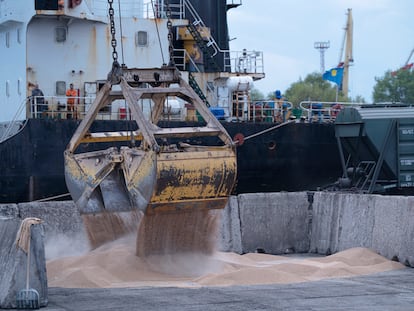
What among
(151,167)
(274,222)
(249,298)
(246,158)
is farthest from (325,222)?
(246,158)

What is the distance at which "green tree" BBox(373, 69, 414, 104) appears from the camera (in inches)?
3311

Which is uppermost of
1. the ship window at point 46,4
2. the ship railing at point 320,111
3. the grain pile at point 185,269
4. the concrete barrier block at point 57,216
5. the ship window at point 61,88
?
the ship window at point 46,4

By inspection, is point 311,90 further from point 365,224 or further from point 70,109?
point 365,224

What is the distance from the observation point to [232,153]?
12.8 meters

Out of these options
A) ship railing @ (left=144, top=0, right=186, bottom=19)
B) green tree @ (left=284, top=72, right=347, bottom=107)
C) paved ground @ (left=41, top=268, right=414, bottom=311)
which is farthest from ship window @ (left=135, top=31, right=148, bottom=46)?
green tree @ (left=284, top=72, right=347, bottom=107)

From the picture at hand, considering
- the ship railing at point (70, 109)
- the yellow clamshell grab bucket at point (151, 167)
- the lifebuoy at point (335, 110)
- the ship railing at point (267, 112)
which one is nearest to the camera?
the yellow clamshell grab bucket at point (151, 167)

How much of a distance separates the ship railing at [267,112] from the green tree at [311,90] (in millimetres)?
55602

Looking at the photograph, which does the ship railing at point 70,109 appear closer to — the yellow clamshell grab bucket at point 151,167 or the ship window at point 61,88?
the ship window at point 61,88

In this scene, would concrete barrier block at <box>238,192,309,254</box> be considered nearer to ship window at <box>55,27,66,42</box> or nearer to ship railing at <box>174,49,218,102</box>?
ship window at <box>55,27,66,42</box>

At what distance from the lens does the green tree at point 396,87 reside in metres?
84.1

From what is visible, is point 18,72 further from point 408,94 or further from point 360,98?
point 360,98

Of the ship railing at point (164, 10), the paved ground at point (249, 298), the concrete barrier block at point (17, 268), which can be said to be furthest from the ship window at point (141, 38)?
the concrete barrier block at point (17, 268)

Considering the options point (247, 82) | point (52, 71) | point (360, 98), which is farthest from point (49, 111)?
point (360, 98)

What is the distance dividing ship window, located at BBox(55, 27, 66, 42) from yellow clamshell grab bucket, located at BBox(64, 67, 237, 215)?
33.2 feet
